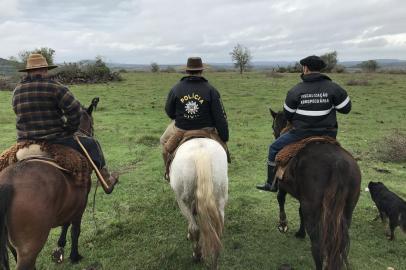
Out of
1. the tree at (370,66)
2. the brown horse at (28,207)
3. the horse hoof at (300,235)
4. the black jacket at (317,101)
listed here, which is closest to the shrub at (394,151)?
the horse hoof at (300,235)

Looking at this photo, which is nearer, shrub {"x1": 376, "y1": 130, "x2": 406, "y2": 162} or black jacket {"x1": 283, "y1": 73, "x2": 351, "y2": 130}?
black jacket {"x1": 283, "y1": 73, "x2": 351, "y2": 130}

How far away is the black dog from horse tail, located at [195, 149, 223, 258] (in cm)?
320

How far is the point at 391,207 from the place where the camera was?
685cm

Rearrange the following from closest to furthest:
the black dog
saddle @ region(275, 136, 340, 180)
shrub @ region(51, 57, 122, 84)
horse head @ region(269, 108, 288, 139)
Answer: saddle @ region(275, 136, 340, 180)
the black dog
horse head @ region(269, 108, 288, 139)
shrub @ region(51, 57, 122, 84)

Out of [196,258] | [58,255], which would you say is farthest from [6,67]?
[196,258]

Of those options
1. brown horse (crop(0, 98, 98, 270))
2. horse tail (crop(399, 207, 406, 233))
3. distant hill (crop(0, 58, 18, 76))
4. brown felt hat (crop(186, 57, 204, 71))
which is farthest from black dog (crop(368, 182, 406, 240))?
distant hill (crop(0, 58, 18, 76))

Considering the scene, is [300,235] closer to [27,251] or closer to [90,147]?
[90,147]

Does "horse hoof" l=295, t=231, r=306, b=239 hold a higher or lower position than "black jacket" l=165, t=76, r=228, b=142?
lower

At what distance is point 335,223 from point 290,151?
1.29m

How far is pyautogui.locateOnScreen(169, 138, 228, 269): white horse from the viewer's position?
5391mm

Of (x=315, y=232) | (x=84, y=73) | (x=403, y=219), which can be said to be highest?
(x=84, y=73)

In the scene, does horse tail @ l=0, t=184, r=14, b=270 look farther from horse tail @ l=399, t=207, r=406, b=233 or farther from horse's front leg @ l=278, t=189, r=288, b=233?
horse tail @ l=399, t=207, r=406, b=233

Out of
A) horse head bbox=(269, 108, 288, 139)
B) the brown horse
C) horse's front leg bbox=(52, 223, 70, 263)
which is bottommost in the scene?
horse's front leg bbox=(52, 223, 70, 263)

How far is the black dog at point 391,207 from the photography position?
666 centimetres
